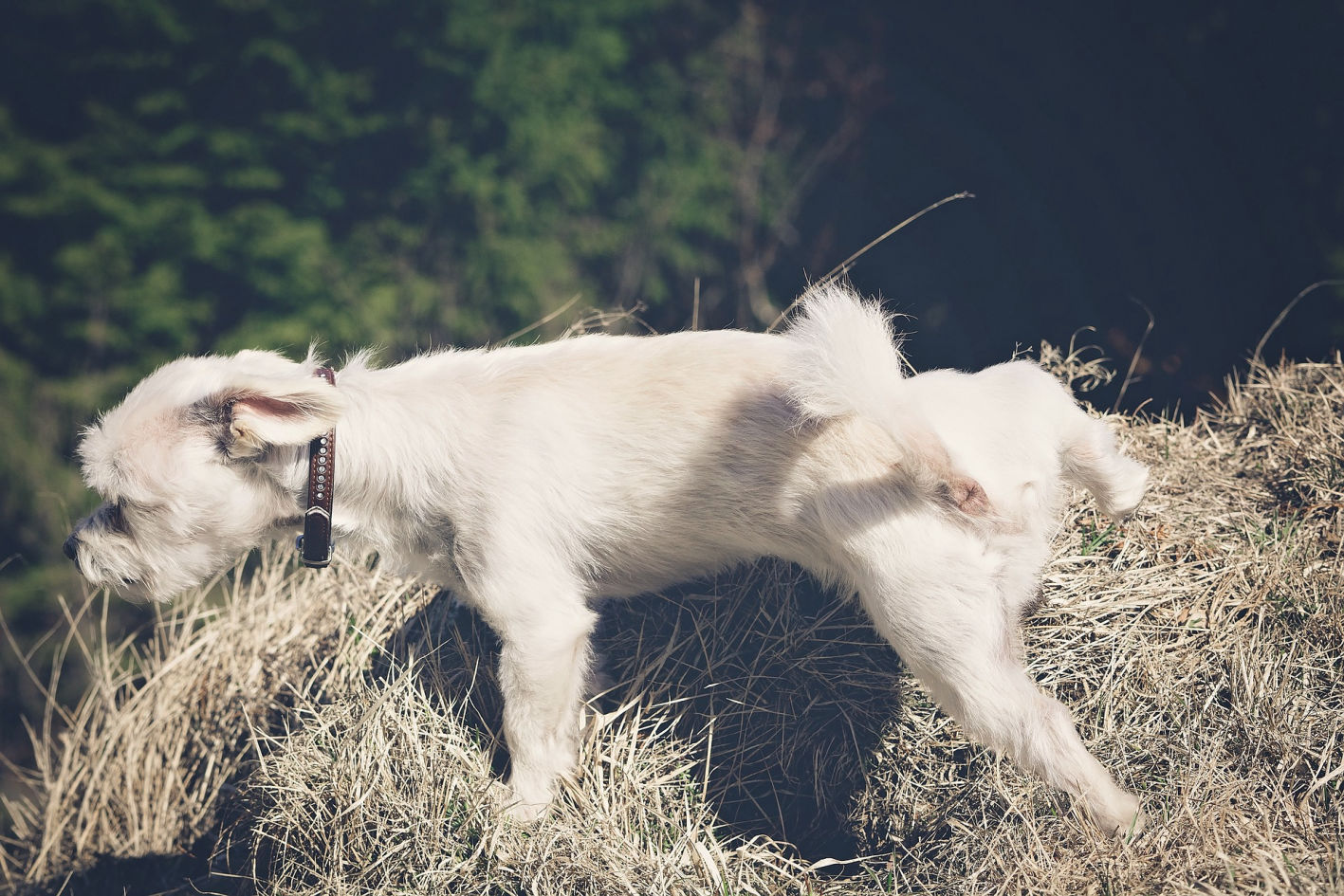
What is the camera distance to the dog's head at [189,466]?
2520 millimetres

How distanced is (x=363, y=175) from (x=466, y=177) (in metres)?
1.11

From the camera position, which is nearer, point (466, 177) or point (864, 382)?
point (864, 382)

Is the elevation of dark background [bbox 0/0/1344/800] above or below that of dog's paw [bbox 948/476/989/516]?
below

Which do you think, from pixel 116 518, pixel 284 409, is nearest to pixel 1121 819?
pixel 284 409

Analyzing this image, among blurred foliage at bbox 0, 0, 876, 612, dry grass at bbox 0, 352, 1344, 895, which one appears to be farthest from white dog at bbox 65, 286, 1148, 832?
blurred foliage at bbox 0, 0, 876, 612

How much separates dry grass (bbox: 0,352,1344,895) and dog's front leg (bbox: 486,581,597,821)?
10cm

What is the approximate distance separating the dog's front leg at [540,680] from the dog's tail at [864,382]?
0.91m

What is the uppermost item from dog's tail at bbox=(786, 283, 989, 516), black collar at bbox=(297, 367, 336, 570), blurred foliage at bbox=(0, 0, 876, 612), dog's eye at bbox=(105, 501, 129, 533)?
dog's tail at bbox=(786, 283, 989, 516)

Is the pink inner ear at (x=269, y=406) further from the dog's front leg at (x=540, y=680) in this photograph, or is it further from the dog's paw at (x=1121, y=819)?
the dog's paw at (x=1121, y=819)

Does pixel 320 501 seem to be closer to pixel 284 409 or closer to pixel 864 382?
pixel 284 409

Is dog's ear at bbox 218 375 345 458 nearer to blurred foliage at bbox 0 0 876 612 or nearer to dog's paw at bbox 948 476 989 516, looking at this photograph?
dog's paw at bbox 948 476 989 516

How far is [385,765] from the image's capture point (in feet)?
8.66

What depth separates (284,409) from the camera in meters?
2.44

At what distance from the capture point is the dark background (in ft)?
27.1
